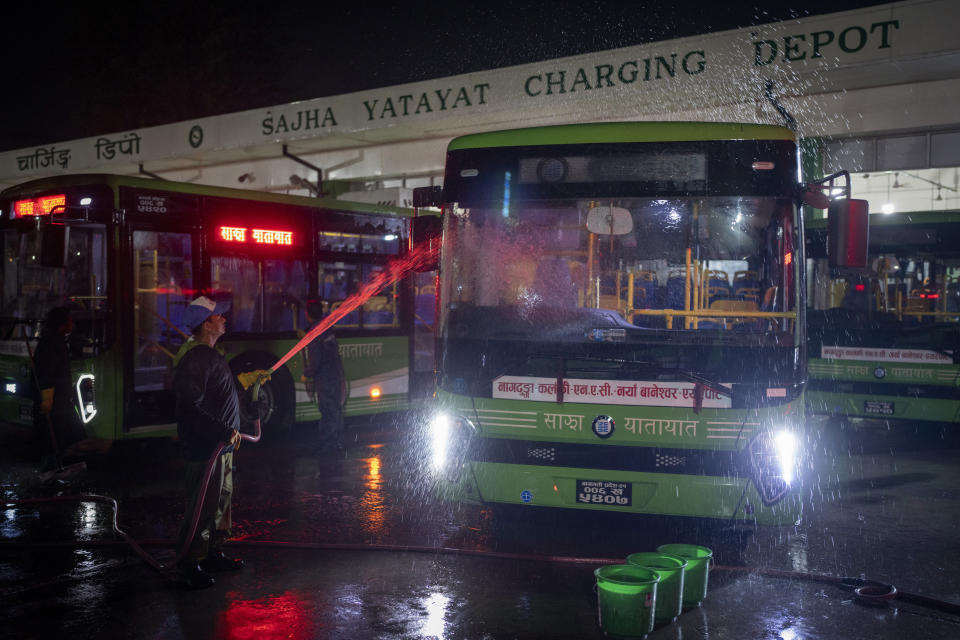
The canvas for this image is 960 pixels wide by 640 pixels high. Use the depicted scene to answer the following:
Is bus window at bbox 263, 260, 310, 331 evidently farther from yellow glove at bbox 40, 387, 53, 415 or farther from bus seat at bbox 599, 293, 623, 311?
bus seat at bbox 599, 293, 623, 311

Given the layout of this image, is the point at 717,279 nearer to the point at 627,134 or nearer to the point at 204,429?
the point at 627,134

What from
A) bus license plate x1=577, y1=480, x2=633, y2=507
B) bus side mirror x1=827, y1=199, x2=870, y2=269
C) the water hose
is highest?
bus side mirror x1=827, y1=199, x2=870, y2=269

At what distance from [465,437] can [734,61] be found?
9732mm

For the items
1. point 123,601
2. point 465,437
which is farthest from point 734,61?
point 123,601

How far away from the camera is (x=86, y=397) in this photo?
10289 millimetres

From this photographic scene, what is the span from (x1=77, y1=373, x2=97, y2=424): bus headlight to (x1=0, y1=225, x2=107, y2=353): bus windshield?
336 mm

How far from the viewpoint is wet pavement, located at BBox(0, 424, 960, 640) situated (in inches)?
209

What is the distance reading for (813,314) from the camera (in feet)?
41.5

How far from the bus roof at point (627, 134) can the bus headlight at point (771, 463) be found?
2159 millimetres

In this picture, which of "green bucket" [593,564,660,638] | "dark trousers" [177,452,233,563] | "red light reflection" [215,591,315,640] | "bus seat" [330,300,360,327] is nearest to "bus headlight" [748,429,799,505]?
"green bucket" [593,564,660,638]

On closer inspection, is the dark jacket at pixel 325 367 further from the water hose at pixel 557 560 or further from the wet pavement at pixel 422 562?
the water hose at pixel 557 560

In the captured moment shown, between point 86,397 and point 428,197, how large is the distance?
215 inches

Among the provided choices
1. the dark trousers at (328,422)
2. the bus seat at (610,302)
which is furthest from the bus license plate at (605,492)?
the dark trousers at (328,422)

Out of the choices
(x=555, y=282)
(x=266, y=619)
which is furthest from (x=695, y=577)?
(x=266, y=619)
